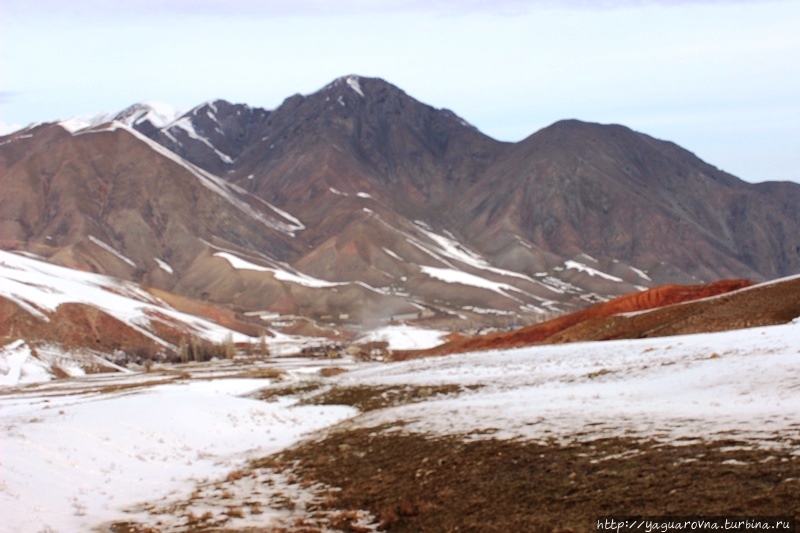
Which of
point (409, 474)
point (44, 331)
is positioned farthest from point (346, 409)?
point (44, 331)

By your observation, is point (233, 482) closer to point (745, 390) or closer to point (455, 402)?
point (455, 402)

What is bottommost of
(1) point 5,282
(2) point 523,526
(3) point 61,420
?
(2) point 523,526

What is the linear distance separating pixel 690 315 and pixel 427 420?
25.0 metres

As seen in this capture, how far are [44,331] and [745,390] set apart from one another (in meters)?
101

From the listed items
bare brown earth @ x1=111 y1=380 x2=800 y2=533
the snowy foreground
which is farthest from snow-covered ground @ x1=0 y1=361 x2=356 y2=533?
bare brown earth @ x1=111 y1=380 x2=800 y2=533

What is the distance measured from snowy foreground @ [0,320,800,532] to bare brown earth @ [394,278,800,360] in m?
7.51

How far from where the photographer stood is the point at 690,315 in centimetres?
4362

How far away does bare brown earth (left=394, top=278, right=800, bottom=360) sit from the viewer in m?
40.2

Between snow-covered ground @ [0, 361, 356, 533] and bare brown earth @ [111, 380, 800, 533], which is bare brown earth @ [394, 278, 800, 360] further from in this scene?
bare brown earth @ [111, 380, 800, 533]

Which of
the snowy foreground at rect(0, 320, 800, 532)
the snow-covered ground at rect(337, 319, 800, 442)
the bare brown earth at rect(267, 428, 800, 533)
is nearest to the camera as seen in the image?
the bare brown earth at rect(267, 428, 800, 533)

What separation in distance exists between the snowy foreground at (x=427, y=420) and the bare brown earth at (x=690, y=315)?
24.7ft

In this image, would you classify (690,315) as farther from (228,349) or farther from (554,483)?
(228,349)

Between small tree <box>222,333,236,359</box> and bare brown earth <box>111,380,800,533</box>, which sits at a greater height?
small tree <box>222,333,236,359</box>

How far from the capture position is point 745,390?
20141 mm
